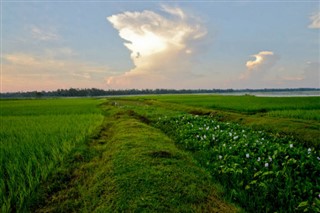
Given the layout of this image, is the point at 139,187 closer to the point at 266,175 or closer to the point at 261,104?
the point at 266,175

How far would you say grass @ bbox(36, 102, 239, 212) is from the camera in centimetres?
418

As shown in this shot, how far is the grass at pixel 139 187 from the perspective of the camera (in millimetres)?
4176

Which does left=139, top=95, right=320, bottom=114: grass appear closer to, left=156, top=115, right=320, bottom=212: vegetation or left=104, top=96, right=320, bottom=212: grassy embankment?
left=104, top=96, right=320, bottom=212: grassy embankment

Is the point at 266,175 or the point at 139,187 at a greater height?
the point at 266,175

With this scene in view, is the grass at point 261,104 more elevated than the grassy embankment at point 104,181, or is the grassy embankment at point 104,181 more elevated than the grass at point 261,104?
the grass at point 261,104

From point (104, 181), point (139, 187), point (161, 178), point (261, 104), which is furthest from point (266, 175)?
point (261, 104)

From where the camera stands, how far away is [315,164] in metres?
5.12

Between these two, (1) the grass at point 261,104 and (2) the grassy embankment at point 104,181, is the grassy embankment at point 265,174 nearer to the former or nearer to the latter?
(2) the grassy embankment at point 104,181

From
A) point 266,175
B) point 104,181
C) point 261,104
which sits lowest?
point 104,181

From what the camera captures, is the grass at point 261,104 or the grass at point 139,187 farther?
the grass at point 261,104

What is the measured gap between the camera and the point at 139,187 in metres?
4.76

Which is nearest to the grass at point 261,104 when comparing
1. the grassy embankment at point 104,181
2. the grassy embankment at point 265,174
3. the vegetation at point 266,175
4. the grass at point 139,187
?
the grassy embankment at point 265,174

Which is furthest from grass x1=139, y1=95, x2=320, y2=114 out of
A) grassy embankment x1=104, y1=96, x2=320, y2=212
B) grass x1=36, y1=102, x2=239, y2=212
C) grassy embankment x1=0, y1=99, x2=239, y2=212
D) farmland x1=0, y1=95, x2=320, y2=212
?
grass x1=36, y1=102, x2=239, y2=212

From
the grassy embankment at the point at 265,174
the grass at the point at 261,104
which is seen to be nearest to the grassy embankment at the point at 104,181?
the grassy embankment at the point at 265,174
